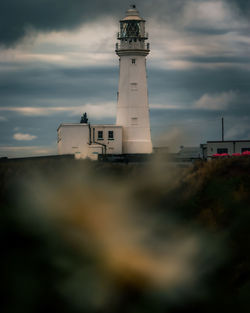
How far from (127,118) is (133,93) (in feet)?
7.29

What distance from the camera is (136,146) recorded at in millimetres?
54438

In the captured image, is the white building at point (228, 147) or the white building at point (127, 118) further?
the white building at point (228, 147)

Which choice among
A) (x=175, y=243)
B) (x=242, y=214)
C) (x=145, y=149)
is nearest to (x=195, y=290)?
(x=175, y=243)

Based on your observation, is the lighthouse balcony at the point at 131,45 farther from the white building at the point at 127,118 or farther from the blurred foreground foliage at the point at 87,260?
the blurred foreground foliage at the point at 87,260

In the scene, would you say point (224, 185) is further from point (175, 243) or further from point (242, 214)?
point (175, 243)

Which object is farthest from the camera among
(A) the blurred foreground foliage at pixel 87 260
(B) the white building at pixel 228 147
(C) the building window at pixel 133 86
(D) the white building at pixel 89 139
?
(B) the white building at pixel 228 147

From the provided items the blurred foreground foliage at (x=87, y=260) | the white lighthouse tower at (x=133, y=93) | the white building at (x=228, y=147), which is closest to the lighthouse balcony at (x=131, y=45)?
the white lighthouse tower at (x=133, y=93)

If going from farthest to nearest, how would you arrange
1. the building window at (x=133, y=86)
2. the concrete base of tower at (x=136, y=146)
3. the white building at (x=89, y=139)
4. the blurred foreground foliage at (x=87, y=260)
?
the building window at (x=133, y=86), the concrete base of tower at (x=136, y=146), the white building at (x=89, y=139), the blurred foreground foliage at (x=87, y=260)

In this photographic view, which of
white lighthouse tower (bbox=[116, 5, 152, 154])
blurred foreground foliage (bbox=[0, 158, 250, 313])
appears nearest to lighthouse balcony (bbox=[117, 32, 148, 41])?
white lighthouse tower (bbox=[116, 5, 152, 154])

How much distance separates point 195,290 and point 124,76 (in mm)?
46048

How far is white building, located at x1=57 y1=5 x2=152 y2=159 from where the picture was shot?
2104 inches

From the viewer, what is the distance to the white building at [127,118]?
175 ft

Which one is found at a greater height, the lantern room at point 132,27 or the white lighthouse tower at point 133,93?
the lantern room at point 132,27

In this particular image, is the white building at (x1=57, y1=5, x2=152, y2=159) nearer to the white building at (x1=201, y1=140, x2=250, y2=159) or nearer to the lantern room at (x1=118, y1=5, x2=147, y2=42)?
the lantern room at (x1=118, y1=5, x2=147, y2=42)
